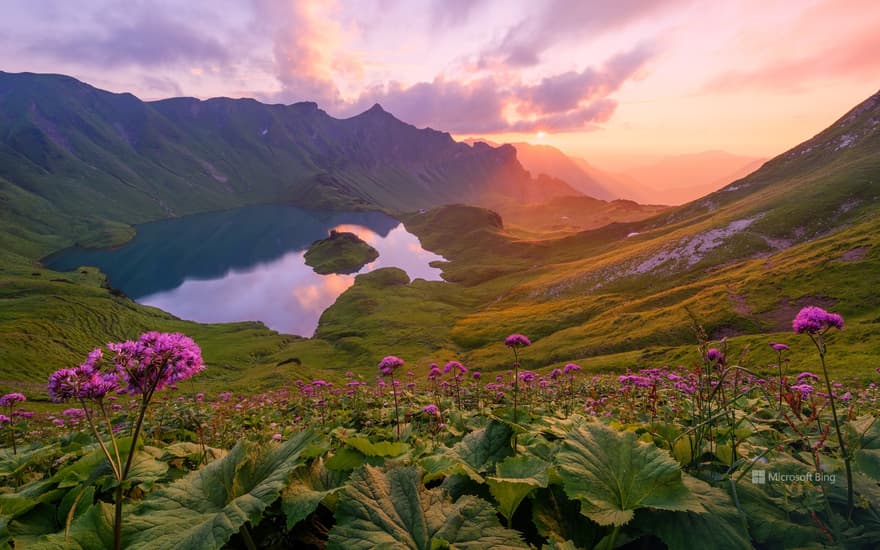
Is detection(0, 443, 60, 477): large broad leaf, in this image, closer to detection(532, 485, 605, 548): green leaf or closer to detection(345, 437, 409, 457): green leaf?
detection(345, 437, 409, 457): green leaf

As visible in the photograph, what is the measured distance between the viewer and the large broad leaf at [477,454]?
3960 millimetres

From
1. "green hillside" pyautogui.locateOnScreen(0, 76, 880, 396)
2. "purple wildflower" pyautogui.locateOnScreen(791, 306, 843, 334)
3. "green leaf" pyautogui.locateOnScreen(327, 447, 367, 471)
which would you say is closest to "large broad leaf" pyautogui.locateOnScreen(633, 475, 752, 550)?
"green leaf" pyautogui.locateOnScreen(327, 447, 367, 471)

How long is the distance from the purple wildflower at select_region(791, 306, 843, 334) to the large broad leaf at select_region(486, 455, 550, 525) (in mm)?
3785

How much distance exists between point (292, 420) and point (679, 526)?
13651 mm

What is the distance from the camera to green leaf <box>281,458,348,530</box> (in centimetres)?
297

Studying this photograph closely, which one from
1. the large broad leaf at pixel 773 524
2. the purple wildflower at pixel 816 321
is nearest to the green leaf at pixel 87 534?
the large broad leaf at pixel 773 524

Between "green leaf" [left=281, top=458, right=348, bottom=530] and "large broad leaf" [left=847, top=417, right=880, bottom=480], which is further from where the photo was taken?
"large broad leaf" [left=847, top=417, right=880, bottom=480]

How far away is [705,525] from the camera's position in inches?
110

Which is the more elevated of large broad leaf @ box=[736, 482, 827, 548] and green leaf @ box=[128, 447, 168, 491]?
green leaf @ box=[128, 447, 168, 491]

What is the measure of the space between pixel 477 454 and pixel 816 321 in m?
4.43

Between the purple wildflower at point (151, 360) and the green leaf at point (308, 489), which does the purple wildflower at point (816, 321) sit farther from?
the purple wildflower at point (151, 360)

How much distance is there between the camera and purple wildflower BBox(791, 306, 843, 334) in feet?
15.3

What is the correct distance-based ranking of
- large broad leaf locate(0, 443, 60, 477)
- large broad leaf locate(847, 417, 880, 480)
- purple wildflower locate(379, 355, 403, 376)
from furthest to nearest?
purple wildflower locate(379, 355, 403, 376) < large broad leaf locate(0, 443, 60, 477) < large broad leaf locate(847, 417, 880, 480)

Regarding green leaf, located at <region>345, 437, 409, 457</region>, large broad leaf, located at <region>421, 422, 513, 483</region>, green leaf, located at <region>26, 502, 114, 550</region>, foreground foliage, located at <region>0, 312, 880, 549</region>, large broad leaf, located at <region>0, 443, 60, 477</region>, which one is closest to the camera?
foreground foliage, located at <region>0, 312, 880, 549</region>
